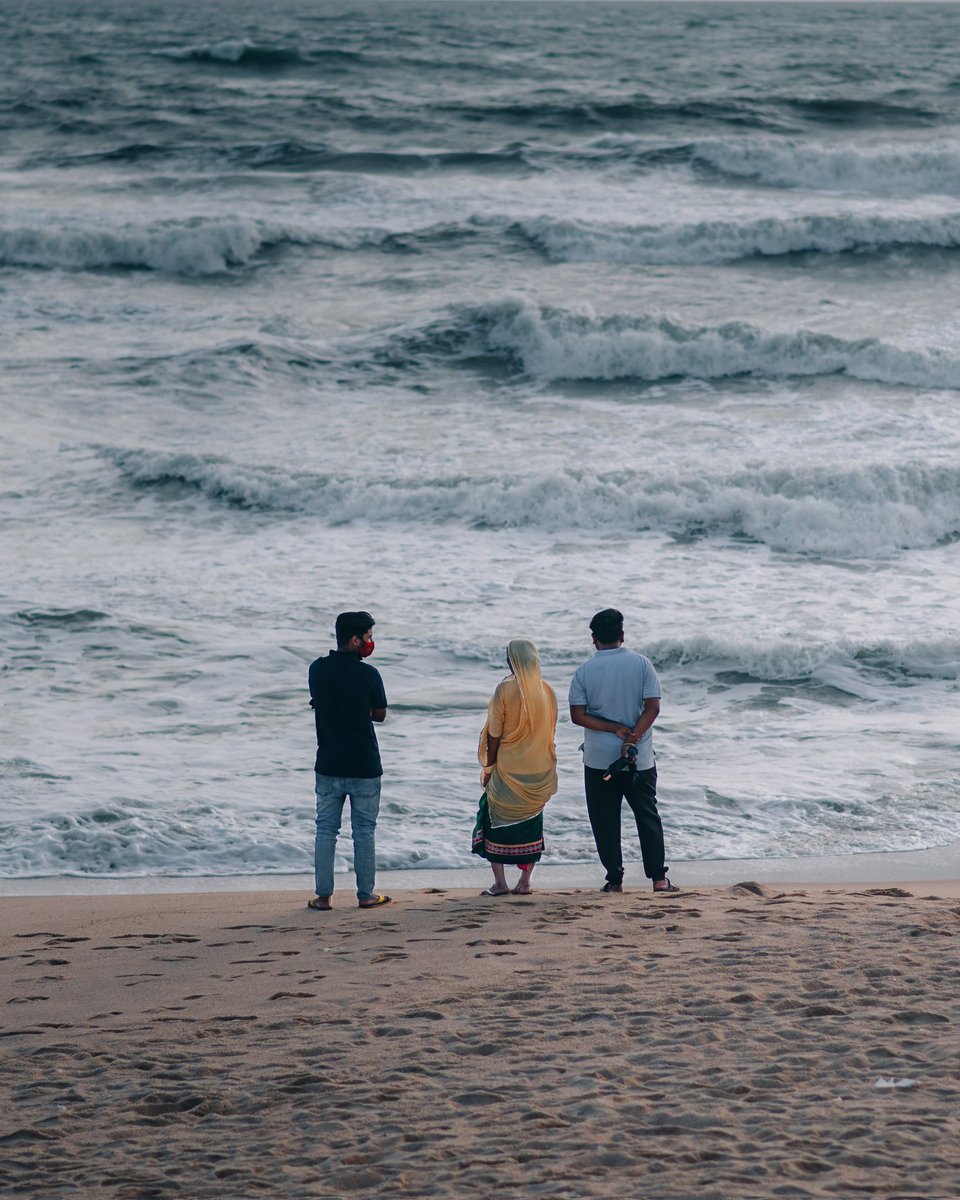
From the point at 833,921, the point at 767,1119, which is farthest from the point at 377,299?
the point at 767,1119

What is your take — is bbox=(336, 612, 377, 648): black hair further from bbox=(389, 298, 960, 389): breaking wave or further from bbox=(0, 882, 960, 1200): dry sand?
bbox=(389, 298, 960, 389): breaking wave

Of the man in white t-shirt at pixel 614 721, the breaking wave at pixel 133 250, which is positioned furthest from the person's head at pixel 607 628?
the breaking wave at pixel 133 250

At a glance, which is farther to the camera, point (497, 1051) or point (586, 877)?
point (586, 877)

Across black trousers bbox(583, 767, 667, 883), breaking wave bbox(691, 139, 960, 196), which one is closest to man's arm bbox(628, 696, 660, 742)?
black trousers bbox(583, 767, 667, 883)

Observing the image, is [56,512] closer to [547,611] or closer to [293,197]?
[547,611]

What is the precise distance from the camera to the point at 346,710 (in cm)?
614

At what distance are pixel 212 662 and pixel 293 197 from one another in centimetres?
1948

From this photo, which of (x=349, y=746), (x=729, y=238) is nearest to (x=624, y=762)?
(x=349, y=746)

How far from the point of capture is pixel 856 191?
29.0 metres

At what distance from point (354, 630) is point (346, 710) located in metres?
0.37

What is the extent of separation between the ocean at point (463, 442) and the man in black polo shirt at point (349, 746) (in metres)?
1.11

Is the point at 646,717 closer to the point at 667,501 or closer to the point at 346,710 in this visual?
the point at 346,710

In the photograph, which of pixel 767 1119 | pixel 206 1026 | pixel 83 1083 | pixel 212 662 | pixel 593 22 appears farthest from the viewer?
pixel 593 22

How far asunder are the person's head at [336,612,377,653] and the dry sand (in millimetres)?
1222
